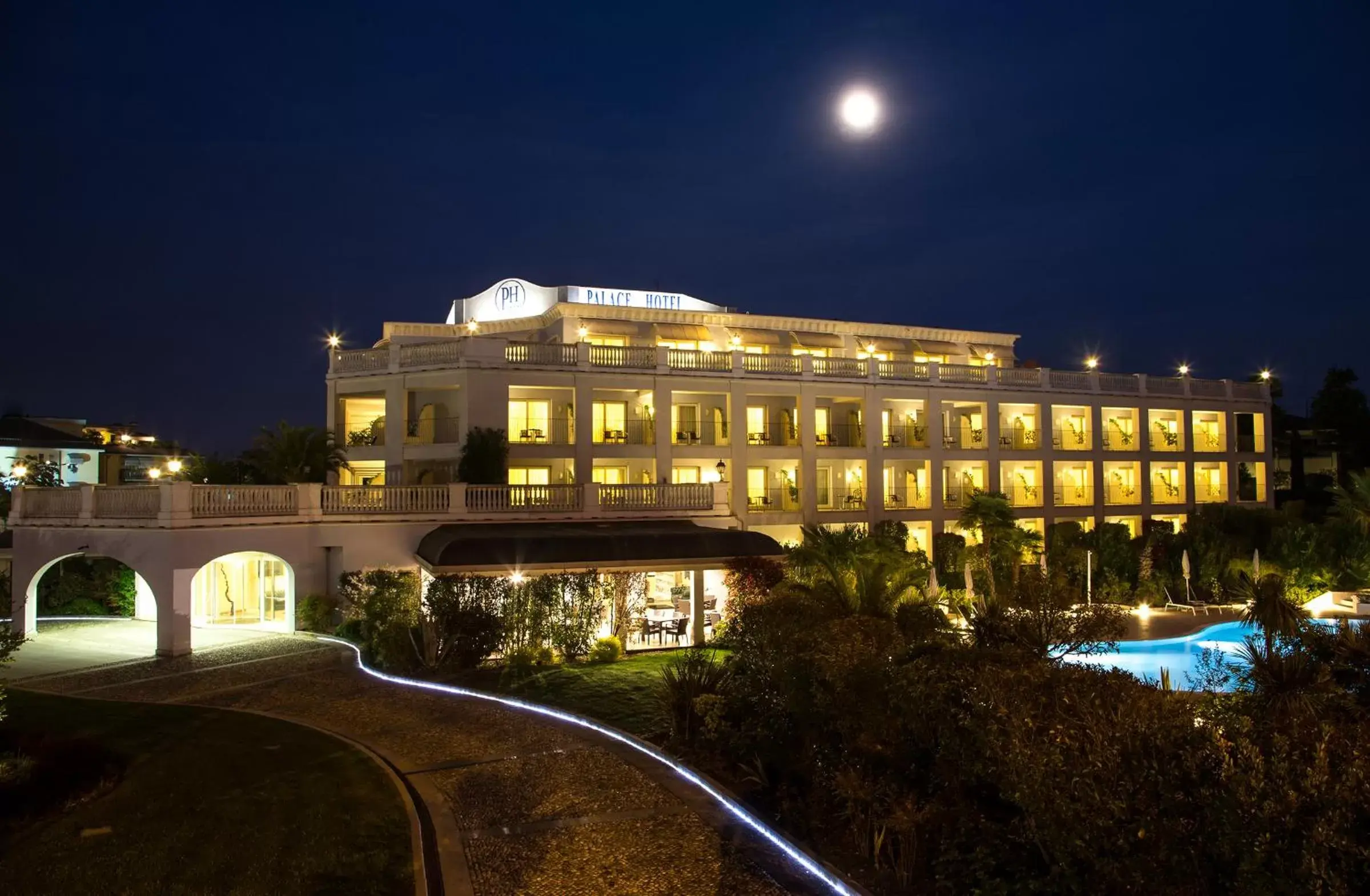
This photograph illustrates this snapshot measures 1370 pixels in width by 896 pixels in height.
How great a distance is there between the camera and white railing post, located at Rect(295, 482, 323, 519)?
22.9 m

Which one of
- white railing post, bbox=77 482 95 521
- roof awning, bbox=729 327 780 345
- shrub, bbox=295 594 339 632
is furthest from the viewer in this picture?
roof awning, bbox=729 327 780 345

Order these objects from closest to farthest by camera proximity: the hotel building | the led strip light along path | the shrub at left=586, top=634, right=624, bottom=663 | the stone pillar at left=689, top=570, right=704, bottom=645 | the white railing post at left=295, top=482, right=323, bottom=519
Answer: the led strip light along path, the shrub at left=586, top=634, right=624, bottom=663, the hotel building, the stone pillar at left=689, top=570, right=704, bottom=645, the white railing post at left=295, top=482, right=323, bottom=519

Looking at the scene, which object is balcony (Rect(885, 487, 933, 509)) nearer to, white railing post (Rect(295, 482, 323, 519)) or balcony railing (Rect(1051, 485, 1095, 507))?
balcony railing (Rect(1051, 485, 1095, 507))

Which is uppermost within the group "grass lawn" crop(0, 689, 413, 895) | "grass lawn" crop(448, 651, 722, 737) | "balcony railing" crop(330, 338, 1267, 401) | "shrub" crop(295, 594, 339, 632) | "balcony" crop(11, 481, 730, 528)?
"balcony railing" crop(330, 338, 1267, 401)

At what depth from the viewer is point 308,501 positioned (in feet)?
75.6

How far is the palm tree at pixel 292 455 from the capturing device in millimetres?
27016

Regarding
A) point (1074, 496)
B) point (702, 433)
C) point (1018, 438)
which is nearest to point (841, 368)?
point (702, 433)

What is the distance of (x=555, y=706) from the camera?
15.0 m

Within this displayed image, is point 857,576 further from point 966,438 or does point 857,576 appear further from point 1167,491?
point 1167,491

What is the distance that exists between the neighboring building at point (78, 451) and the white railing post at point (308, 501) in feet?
92.1

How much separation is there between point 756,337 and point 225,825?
32781 millimetres

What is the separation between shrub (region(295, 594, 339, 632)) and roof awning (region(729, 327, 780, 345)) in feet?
73.4

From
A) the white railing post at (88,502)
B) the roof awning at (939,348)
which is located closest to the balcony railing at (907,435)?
the roof awning at (939,348)

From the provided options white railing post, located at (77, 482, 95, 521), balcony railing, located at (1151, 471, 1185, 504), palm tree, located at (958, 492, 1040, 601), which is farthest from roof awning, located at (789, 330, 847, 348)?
white railing post, located at (77, 482, 95, 521)
